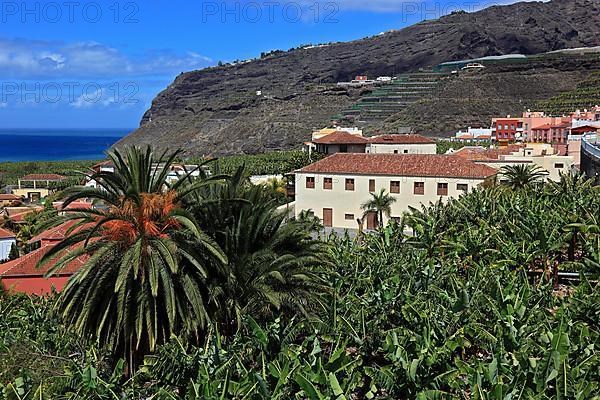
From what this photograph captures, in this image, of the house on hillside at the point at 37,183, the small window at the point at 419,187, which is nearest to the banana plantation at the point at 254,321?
the small window at the point at 419,187

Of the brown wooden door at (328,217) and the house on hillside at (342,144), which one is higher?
the house on hillside at (342,144)

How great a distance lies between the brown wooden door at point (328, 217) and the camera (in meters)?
44.7

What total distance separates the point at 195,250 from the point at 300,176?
105 ft

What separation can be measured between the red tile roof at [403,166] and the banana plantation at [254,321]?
24.0 meters

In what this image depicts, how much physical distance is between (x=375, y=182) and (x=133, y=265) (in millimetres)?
32276

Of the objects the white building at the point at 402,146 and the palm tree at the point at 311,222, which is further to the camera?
the white building at the point at 402,146

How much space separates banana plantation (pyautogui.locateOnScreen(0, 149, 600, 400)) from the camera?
9.97 meters

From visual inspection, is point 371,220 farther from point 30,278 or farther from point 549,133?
point 549,133

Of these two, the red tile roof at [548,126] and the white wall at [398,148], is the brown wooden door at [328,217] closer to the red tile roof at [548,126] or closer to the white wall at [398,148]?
the white wall at [398,148]

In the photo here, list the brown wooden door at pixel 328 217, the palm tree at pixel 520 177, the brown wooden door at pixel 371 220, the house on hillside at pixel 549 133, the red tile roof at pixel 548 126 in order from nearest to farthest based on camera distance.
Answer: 1. the palm tree at pixel 520 177
2. the brown wooden door at pixel 371 220
3. the brown wooden door at pixel 328 217
4. the house on hillside at pixel 549 133
5. the red tile roof at pixel 548 126

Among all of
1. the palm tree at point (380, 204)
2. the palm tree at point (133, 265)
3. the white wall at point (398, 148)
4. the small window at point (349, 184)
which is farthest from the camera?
the white wall at point (398, 148)

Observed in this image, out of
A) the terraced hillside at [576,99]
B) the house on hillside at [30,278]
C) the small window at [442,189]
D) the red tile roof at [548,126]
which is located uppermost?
the terraced hillside at [576,99]

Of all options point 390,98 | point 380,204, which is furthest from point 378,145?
point 390,98

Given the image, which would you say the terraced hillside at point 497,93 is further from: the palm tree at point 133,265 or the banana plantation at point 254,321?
the palm tree at point 133,265
